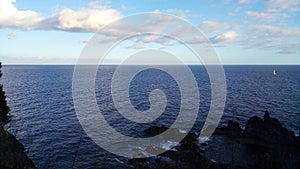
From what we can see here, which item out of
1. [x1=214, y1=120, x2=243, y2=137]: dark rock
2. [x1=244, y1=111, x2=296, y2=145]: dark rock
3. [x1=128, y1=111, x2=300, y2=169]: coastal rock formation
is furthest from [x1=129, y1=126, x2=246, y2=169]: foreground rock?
[x1=244, y1=111, x2=296, y2=145]: dark rock

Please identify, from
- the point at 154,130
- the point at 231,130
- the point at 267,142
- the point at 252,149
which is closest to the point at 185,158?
the point at 252,149

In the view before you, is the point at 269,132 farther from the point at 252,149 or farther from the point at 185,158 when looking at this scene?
the point at 185,158

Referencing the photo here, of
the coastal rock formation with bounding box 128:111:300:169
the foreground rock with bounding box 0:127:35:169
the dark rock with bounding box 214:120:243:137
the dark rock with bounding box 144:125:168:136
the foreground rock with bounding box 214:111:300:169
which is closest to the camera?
the foreground rock with bounding box 0:127:35:169

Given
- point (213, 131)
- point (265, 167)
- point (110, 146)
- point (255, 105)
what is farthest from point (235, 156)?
point (255, 105)

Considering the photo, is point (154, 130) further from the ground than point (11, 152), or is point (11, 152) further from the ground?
point (11, 152)

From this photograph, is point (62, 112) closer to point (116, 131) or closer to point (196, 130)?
point (116, 131)

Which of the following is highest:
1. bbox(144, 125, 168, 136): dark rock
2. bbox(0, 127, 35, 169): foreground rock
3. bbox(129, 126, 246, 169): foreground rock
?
bbox(0, 127, 35, 169): foreground rock

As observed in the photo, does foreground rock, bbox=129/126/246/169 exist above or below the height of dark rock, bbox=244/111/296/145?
below

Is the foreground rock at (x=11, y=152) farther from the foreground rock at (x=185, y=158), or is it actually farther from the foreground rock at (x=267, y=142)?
the foreground rock at (x=267, y=142)

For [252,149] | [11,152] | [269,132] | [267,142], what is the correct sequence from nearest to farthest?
[11,152] < [252,149] < [267,142] < [269,132]

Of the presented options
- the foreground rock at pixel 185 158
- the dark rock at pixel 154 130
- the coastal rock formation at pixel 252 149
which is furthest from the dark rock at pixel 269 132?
the dark rock at pixel 154 130

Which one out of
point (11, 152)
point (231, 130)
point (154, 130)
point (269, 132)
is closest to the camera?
point (11, 152)

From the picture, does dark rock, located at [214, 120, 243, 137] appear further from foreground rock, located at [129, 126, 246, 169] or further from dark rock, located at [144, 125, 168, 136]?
dark rock, located at [144, 125, 168, 136]

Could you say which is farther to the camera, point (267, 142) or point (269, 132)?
point (269, 132)
